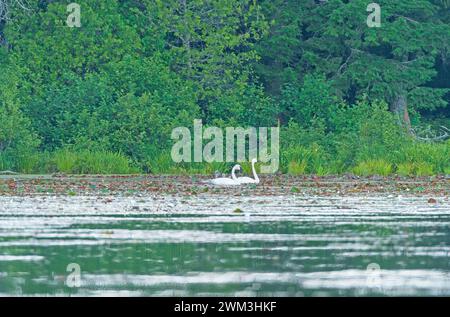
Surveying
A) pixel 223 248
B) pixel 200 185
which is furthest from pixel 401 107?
pixel 223 248

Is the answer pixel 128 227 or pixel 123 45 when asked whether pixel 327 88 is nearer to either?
pixel 123 45

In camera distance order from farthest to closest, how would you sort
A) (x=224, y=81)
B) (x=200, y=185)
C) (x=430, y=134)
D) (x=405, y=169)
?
(x=430, y=134), (x=224, y=81), (x=405, y=169), (x=200, y=185)

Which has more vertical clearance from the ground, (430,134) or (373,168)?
(430,134)

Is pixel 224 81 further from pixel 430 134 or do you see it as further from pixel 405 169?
pixel 405 169

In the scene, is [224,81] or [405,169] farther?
[224,81]

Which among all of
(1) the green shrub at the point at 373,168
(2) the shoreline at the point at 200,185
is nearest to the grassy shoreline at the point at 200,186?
(2) the shoreline at the point at 200,185

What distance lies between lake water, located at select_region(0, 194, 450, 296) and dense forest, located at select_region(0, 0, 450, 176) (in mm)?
12854

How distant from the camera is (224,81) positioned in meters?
43.6

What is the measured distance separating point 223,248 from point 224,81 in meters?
26.9

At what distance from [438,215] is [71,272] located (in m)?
8.76

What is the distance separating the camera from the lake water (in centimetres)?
1400

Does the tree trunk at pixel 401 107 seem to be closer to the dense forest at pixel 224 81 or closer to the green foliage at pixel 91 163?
the dense forest at pixel 224 81

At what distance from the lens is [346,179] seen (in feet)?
109
